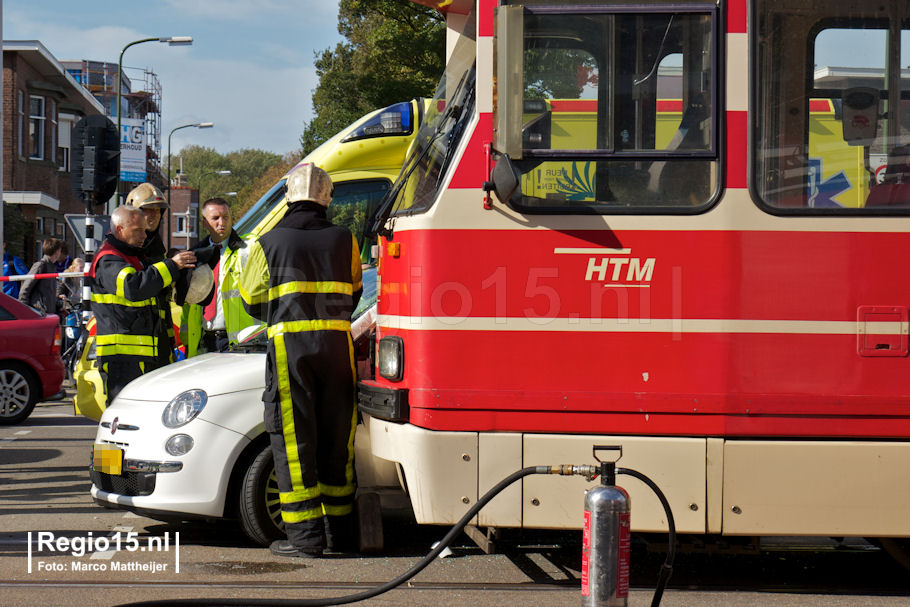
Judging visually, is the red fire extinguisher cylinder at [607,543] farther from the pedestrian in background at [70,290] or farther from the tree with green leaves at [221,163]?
the tree with green leaves at [221,163]

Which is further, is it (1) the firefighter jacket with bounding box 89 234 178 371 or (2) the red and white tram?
(1) the firefighter jacket with bounding box 89 234 178 371

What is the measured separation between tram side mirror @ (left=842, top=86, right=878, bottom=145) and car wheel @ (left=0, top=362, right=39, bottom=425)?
10263 mm

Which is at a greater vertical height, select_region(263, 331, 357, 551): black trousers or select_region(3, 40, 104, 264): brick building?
select_region(3, 40, 104, 264): brick building

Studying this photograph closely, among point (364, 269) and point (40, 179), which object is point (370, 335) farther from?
point (40, 179)

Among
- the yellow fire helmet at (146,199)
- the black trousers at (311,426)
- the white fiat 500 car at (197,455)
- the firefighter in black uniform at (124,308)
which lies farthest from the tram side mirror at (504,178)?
the yellow fire helmet at (146,199)

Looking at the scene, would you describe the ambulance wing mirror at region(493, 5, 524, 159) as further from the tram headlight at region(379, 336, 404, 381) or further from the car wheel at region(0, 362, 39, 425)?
the car wheel at region(0, 362, 39, 425)

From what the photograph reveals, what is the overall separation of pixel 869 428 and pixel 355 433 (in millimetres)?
2686

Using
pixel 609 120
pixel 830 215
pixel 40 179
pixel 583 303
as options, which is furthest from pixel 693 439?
pixel 40 179

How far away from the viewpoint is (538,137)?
502 cm

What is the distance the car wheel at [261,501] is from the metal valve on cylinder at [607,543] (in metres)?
2.38

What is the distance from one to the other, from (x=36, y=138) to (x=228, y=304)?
34.4m

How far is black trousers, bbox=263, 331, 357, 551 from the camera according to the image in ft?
19.2

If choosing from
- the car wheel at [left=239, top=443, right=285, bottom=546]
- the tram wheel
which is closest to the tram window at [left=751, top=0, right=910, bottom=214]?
the tram wheel

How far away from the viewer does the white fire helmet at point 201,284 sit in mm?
7348
